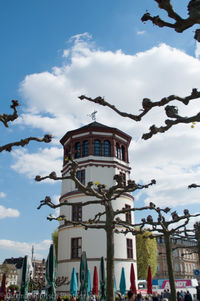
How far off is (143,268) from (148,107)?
5148 cm

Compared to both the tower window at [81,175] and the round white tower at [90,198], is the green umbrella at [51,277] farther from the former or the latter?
the tower window at [81,175]

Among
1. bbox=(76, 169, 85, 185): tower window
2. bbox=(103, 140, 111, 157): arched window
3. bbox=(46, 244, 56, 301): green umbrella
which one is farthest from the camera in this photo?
bbox=(103, 140, 111, 157): arched window

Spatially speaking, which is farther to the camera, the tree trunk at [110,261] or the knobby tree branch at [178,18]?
the tree trunk at [110,261]

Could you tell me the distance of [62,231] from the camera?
3556cm

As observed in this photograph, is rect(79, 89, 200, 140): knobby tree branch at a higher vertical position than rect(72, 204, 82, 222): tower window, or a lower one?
lower

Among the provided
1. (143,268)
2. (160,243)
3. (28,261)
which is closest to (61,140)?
(28,261)

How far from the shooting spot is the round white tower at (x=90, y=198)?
32.8m

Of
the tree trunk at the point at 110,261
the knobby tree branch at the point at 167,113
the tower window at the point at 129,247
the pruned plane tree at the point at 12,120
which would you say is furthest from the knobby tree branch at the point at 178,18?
the tower window at the point at 129,247

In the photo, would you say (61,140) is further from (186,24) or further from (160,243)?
(160,243)

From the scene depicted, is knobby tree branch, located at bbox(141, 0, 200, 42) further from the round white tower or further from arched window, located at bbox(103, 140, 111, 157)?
arched window, located at bbox(103, 140, 111, 157)

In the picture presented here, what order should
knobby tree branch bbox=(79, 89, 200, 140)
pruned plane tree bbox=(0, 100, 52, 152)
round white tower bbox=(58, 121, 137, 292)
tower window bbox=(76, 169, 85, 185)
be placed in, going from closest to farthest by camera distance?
knobby tree branch bbox=(79, 89, 200, 140) < pruned plane tree bbox=(0, 100, 52, 152) < round white tower bbox=(58, 121, 137, 292) < tower window bbox=(76, 169, 85, 185)

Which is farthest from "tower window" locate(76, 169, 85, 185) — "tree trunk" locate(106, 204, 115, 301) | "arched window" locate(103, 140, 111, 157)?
"tree trunk" locate(106, 204, 115, 301)

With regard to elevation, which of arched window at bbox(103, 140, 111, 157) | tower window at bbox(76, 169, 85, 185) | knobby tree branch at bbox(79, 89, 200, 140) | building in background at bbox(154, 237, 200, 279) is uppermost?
arched window at bbox(103, 140, 111, 157)

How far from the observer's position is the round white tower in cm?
3275
